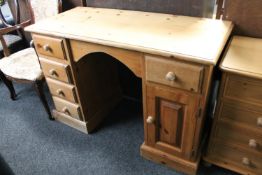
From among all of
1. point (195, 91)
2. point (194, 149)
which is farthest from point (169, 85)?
point (194, 149)

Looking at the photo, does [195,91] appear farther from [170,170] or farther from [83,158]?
[83,158]

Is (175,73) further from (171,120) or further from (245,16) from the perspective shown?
(245,16)

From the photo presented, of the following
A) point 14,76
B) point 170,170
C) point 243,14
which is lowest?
point 170,170

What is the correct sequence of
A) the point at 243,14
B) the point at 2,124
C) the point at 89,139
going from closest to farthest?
the point at 243,14 < the point at 89,139 < the point at 2,124

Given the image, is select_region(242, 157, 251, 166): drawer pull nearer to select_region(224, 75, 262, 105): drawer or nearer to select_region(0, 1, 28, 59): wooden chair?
select_region(224, 75, 262, 105): drawer

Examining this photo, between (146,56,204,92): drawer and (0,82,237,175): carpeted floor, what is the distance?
25.5 inches

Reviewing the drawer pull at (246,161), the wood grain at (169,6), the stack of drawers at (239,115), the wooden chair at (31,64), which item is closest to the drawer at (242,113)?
the stack of drawers at (239,115)

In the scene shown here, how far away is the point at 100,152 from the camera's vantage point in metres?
1.54

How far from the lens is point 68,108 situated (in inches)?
64.7

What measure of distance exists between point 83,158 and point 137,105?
0.65 meters

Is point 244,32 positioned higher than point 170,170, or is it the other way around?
point 244,32

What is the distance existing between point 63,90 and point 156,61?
0.80 m

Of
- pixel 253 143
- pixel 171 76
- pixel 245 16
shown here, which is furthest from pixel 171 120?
pixel 245 16

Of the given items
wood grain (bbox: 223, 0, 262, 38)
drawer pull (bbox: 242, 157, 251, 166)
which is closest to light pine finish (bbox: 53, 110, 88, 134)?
drawer pull (bbox: 242, 157, 251, 166)
